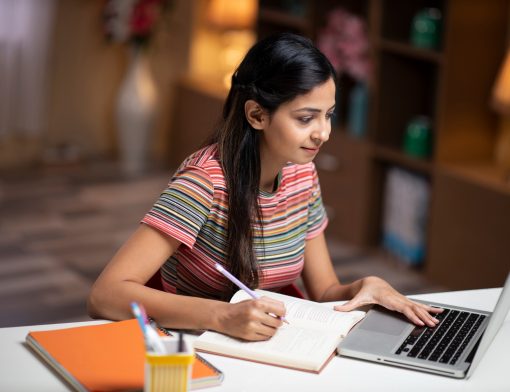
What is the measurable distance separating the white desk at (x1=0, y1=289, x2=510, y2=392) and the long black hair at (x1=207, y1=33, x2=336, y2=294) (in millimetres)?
373

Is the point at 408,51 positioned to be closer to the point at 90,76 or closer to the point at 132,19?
the point at 132,19

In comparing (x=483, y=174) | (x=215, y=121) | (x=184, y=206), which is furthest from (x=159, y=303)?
(x=483, y=174)

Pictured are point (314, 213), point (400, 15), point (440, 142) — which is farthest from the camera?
point (400, 15)

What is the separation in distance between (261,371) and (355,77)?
319 centimetres

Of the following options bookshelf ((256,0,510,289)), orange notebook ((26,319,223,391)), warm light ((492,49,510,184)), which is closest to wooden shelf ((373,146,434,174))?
bookshelf ((256,0,510,289))

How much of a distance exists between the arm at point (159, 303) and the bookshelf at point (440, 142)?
2.12m

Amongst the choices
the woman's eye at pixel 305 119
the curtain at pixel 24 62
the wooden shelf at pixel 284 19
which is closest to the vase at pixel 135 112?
the curtain at pixel 24 62

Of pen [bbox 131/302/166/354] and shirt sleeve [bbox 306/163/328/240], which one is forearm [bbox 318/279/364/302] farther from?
pen [bbox 131/302/166/354]

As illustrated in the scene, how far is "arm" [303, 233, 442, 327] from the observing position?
6.17 ft

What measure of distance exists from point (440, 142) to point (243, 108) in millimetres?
2149

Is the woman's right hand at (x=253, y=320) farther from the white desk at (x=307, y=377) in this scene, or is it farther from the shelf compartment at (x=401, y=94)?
the shelf compartment at (x=401, y=94)

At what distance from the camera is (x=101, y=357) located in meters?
1.63

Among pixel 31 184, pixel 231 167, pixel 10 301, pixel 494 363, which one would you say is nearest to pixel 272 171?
pixel 231 167

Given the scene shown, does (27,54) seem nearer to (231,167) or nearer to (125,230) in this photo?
(125,230)
